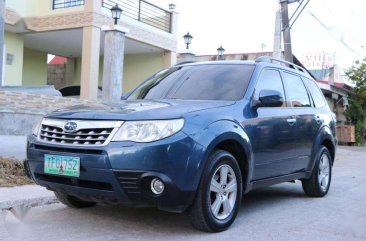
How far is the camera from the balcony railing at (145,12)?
55.9 feet

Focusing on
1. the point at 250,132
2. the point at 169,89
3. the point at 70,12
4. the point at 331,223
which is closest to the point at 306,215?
the point at 331,223

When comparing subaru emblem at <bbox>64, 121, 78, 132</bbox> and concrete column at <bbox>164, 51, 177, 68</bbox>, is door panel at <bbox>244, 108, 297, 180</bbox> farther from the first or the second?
concrete column at <bbox>164, 51, 177, 68</bbox>

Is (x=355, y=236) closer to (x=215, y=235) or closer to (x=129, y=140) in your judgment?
(x=215, y=235)

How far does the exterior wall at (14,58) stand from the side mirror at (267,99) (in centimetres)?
1261

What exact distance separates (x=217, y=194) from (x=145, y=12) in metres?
14.3

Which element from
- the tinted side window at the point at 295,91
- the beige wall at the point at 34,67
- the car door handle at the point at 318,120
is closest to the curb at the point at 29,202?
the tinted side window at the point at 295,91

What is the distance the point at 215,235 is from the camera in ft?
15.5

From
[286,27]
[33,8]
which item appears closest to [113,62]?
[33,8]

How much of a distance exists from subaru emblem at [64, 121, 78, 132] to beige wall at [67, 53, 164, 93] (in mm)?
15067

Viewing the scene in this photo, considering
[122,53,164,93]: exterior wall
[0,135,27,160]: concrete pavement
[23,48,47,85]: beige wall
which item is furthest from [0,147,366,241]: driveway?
[23,48,47,85]: beige wall

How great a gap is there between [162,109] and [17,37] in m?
13.9

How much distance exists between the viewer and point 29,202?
599 centimetres

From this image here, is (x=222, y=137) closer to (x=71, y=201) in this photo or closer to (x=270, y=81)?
(x=270, y=81)

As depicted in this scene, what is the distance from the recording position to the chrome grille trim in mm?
4355
